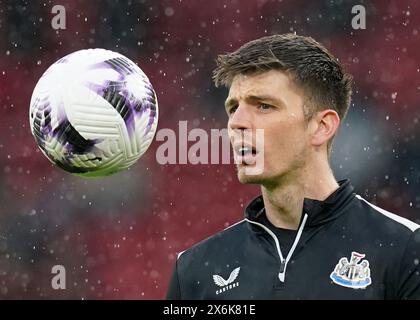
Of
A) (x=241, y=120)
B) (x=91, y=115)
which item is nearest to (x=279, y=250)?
(x=241, y=120)

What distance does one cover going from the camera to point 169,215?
9.15m

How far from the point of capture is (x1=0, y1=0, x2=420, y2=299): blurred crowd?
8875 millimetres

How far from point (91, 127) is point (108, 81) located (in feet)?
0.81

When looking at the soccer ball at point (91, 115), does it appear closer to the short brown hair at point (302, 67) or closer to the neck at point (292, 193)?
the short brown hair at point (302, 67)

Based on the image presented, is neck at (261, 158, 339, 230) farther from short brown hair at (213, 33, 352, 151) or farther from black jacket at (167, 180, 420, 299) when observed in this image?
short brown hair at (213, 33, 352, 151)

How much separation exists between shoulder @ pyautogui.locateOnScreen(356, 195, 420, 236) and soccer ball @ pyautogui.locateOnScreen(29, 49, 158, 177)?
1.15 metres

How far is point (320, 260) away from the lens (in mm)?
3768

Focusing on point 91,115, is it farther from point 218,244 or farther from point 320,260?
point 320,260

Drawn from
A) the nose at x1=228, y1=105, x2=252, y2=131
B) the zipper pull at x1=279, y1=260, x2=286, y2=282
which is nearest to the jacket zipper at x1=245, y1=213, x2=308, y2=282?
the zipper pull at x1=279, y1=260, x2=286, y2=282

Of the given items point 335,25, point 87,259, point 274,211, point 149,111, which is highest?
point 335,25

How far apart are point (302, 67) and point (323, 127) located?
300 millimetres

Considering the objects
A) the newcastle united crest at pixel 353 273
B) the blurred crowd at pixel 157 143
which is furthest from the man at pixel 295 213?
the blurred crowd at pixel 157 143

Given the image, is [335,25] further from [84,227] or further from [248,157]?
[248,157]
